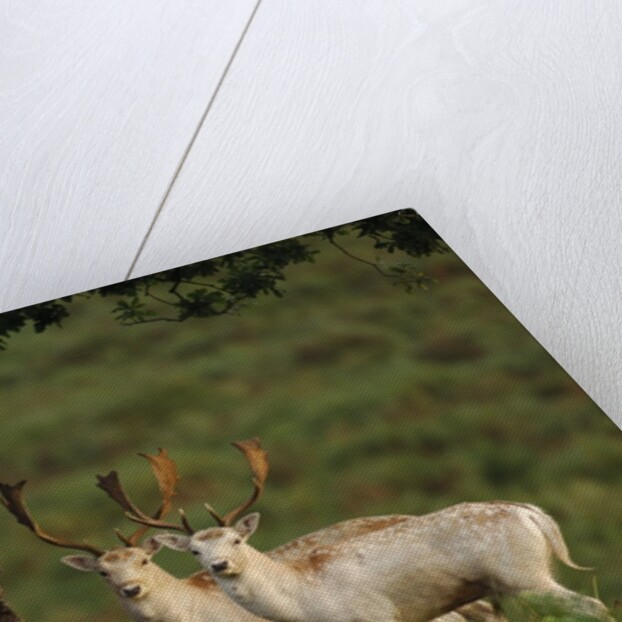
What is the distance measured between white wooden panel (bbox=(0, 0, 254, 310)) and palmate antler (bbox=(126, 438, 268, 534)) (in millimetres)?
232

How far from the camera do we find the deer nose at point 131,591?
69 cm

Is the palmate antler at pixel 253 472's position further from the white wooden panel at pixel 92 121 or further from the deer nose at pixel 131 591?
the white wooden panel at pixel 92 121

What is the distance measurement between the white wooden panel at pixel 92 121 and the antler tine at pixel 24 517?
8.4 inches

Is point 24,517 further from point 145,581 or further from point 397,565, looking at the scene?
point 397,565

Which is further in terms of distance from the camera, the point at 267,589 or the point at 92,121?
the point at 92,121

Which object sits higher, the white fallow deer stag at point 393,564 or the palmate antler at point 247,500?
the palmate antler at point 247,500

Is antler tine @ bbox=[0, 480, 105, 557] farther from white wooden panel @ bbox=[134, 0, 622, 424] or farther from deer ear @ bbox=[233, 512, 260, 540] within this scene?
white wooden panel @ bbox=[134, 0, 622, 424]

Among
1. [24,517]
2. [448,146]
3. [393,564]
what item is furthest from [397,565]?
[448,146]

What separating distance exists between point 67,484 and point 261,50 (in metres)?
0.52

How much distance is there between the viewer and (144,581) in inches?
27.6

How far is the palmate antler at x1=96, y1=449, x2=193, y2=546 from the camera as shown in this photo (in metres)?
0.73

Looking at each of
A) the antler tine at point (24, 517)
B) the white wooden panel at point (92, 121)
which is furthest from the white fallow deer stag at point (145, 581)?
the white wooden panel at point (92, 121)

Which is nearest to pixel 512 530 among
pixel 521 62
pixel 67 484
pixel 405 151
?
pixel 67 484

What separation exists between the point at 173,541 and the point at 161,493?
0.04 m
